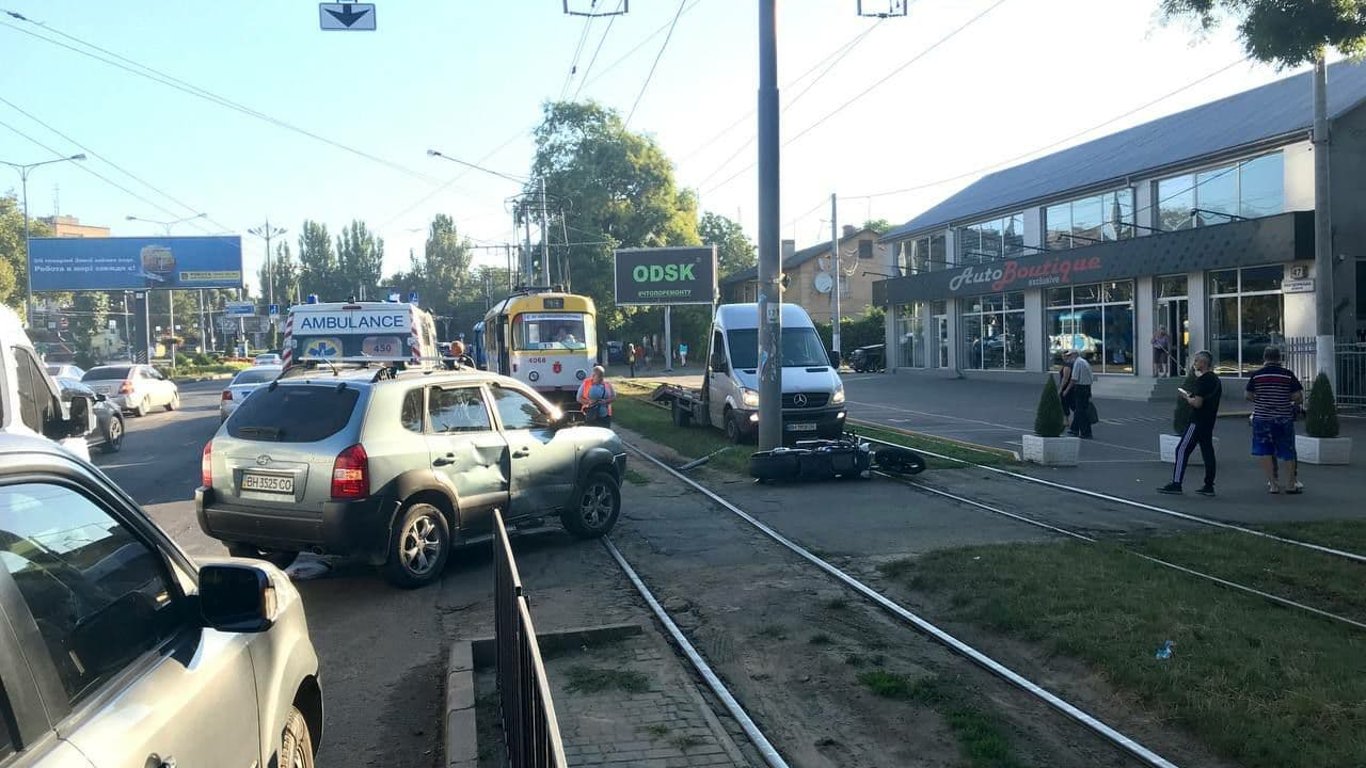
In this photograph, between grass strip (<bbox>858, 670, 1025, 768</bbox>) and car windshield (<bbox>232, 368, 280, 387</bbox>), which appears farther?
car windshield (<bbox>232, 368, 280, 387</bbox>)

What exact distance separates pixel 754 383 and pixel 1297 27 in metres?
10.7

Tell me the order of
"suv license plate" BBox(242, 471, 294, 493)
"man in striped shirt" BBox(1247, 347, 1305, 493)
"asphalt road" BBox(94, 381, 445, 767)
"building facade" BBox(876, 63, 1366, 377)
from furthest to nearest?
"building facade" BBox(876, 63, 1366, 377), "man in striped shirt" BBox(1247, 347, 1305, 493), "suv license plate" BBox(242, 471, 294, 493), "asphalt road" BBox(94, 381, 445, 767)

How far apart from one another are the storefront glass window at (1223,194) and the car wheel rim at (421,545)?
25349 mm

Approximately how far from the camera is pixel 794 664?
6500 millimetres

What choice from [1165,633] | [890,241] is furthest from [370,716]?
[890,241]

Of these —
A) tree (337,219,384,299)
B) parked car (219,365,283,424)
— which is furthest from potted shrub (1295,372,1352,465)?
tree (337,219,384,299)

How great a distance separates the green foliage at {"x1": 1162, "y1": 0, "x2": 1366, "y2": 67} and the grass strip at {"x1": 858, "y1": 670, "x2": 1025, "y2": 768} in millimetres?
6946

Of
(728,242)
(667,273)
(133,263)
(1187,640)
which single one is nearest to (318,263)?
(728,242)

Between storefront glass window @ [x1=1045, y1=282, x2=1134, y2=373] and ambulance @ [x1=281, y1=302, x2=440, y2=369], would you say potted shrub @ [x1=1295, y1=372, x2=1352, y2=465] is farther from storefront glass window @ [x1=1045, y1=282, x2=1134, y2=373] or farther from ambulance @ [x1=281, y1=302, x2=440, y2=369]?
storefront glass window @ [x1=1045, y1=282, x2=1134, y2=373]

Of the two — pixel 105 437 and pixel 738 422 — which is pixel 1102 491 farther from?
pixel 105 437

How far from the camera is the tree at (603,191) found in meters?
63.7

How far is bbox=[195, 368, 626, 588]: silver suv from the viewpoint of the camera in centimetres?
791

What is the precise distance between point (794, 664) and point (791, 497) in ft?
22.1

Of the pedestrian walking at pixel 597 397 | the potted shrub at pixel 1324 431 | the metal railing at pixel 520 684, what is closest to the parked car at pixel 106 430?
the pedestrian walking at pixel 597 397
